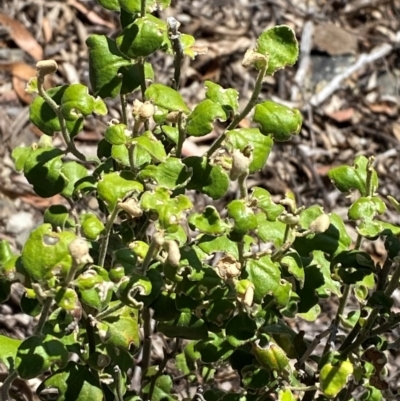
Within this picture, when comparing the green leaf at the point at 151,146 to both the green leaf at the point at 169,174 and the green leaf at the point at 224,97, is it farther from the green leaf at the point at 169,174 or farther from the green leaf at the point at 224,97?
the green leaf at the point at 224,97

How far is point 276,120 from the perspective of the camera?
1265mm

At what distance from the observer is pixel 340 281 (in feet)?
4.81

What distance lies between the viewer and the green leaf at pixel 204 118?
125cm

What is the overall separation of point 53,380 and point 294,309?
41 cm

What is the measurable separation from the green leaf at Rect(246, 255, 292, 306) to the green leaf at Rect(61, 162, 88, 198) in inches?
13.6

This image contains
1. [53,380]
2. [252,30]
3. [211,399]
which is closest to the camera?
[53,380]

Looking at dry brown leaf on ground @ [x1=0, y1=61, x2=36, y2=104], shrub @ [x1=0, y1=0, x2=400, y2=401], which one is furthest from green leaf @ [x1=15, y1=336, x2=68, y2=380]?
dry brown leaf on ground @ [x1=0, y1=61, x2=36, y2=104]

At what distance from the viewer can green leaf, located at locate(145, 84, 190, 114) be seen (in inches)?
49.6

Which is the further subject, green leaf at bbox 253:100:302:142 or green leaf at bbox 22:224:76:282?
green leaf at bbox 253:100:302:142

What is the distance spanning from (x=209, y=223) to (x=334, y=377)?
0.37 metres

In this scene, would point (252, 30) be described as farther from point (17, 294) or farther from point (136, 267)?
point (136, 267)

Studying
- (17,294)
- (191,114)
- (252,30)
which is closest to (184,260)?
(191,114)

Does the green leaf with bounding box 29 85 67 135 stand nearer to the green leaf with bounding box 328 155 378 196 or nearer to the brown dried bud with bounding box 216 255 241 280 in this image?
the brown dried bud with bounding box 216 255 241 280

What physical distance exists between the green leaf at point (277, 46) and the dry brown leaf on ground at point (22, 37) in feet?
7.21
